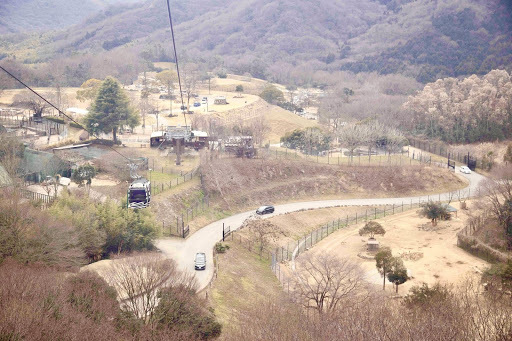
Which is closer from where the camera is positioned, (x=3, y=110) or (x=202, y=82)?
(x=3, y=110)

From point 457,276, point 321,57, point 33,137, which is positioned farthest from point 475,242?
point 321,57

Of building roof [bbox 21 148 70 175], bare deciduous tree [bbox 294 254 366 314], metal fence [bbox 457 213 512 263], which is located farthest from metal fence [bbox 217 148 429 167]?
bare deciduous tree [bbox 294 254 366 314]

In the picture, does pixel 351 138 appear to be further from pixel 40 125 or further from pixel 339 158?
pixel 40 125

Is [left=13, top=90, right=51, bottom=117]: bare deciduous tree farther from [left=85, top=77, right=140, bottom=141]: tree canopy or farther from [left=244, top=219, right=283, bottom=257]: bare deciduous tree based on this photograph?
[left=244, top=219, right=283, bottom=257]: bare deciduous tree

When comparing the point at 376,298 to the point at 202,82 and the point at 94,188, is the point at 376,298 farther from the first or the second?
the point at 202,82

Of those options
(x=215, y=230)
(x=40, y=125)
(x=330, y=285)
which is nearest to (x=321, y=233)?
(x=215, y=230)

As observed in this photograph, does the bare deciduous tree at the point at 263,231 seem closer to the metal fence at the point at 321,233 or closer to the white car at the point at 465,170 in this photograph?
the metal fence at the point at 321,233
